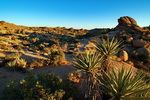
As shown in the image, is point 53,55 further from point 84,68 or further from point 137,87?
point 137,87

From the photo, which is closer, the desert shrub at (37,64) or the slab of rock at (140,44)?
the desert shrub at (37,64)

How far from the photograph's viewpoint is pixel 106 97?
4.62m

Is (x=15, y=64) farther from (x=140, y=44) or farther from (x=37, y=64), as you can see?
(x=140, y=44)

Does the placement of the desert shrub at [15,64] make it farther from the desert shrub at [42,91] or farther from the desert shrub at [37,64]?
the desert shrub at [42,91]

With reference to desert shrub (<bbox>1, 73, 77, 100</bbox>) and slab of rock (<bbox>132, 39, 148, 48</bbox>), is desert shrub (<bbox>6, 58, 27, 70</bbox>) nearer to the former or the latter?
desert shrub (<bbox>1, 73, 77, 100</bbox>)

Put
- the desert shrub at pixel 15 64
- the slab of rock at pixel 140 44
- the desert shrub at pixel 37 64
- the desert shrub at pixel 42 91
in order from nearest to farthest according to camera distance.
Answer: the desert shrub at pixel 42 91 < the desert shrub at pixel 15 64 < the desert shrub at pixel 37 64 < the slab of rock at pixel 140 44

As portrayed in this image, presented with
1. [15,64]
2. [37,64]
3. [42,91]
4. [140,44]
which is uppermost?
[140,44]

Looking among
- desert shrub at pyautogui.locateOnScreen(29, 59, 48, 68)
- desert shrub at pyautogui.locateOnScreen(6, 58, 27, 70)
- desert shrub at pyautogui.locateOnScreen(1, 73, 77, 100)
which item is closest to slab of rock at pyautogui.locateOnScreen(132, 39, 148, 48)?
desert shrub at pyautogui.locateOnScreen(1, 73, 77, 100)

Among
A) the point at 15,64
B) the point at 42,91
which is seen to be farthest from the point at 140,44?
the point at 15,64

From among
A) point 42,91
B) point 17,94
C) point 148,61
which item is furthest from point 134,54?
point 17,94

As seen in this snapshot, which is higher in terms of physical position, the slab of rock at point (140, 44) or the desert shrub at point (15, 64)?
the slab of rock at point (140, 44)

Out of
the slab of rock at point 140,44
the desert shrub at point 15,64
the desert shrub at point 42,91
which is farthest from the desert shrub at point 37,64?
the slab of rock at point 140,44

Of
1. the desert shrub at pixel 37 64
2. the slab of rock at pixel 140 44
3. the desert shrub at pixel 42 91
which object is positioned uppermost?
the slab of rock at pixel 140 44

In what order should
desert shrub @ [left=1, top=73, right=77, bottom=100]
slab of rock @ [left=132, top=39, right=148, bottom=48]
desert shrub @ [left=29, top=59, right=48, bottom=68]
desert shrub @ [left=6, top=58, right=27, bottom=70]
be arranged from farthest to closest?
slab of rock @ [left=132, top=39, right=148, bottom=48]
desert shrub @ [left=29, top=59, right=48, bottom=68]
desert shrub @ [left=6, top=58, right=27, bottom=70]
desert shrub @ [left=1, top=73, right=77, bottom=100]
